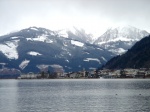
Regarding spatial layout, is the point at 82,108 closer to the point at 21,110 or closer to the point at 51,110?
the point at 51,110

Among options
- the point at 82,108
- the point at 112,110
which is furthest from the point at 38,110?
the point at 112,110

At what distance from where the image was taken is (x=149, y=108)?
9900 centimetres

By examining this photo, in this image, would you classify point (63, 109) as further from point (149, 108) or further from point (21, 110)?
point (149, 108)

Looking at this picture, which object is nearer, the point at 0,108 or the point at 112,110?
the point at 112,110

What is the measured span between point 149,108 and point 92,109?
14385mm

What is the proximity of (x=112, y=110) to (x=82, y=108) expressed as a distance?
32.3 ft

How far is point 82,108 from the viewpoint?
104 m

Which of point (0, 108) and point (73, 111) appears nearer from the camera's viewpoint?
point (73, 111)

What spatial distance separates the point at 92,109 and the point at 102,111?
209 inches

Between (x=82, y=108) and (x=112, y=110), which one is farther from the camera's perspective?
(x=82, y=108)

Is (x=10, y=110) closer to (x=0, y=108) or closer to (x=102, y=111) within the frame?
(x=0, y=108)

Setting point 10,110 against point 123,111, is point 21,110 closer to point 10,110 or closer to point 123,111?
point 10,110

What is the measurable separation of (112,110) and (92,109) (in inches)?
242

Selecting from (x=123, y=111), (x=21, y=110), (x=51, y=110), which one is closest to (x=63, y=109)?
(x=51, y=110)
